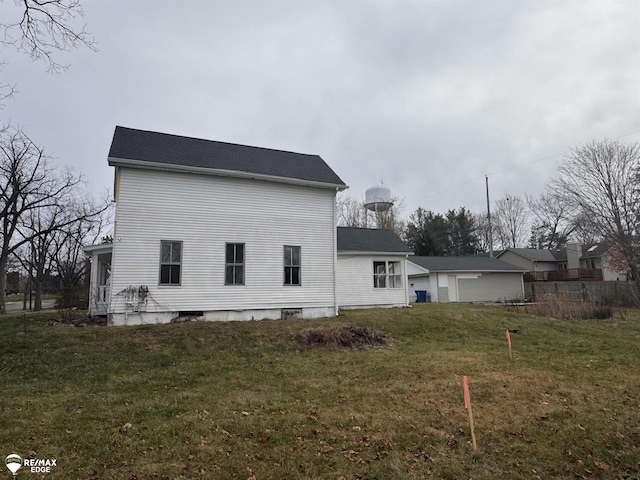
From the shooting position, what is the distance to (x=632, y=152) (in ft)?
78.8

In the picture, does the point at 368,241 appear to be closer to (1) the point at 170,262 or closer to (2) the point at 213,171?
(2) the point at 213,171

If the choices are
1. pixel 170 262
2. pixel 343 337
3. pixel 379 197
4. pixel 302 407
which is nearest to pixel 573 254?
pixel 379 197

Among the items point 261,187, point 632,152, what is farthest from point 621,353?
point 632,152

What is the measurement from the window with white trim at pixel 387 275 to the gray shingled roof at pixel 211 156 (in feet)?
19.1

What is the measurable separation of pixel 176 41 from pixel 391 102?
999 centimetres

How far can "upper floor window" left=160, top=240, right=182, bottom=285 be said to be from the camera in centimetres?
1258

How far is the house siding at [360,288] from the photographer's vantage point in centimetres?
1841

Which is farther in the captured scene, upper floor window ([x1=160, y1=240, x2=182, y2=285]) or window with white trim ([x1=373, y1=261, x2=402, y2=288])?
window with white trim ([x1=373, y1=261, x2=402, y2=288])

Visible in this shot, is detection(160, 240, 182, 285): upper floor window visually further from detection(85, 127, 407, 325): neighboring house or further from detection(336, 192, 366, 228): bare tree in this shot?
detection(336, 192, 366, 228): bare tree

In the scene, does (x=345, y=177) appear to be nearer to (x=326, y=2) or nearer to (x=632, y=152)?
(x=632, y=152)

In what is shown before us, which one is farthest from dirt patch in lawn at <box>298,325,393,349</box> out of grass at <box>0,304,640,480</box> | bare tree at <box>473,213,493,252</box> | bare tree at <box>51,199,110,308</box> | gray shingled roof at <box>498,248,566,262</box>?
bare tree at <box>473,213,493,252</box>

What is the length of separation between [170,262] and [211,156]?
4.25m

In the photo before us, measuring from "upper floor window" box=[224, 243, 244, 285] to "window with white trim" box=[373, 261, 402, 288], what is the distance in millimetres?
7866

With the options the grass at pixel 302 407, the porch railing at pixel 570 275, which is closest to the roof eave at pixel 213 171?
the grass at pixel 302 407
